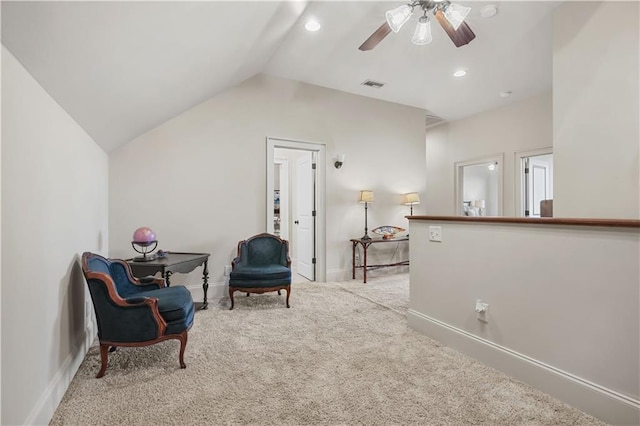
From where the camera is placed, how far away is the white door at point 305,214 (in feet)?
16.5

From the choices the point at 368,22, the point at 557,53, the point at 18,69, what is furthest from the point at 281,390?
the point at 557,53

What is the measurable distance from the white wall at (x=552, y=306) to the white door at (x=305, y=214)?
2621 mm

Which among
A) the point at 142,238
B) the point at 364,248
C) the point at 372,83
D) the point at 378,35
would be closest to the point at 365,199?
the point at 364,248

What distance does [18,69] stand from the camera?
1.40m

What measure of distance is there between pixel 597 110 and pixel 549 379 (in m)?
2.29

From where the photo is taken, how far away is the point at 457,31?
264 centimetres

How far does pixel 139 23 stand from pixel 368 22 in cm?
234

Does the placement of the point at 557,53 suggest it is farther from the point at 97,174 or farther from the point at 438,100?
the point at 97,174

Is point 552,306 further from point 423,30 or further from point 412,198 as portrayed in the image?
point 412,198

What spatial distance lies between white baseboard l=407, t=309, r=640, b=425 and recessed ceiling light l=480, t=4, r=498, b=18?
9.55 feet

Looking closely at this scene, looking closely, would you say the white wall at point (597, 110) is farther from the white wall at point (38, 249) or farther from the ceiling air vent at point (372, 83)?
the white wall at point (38, 249)

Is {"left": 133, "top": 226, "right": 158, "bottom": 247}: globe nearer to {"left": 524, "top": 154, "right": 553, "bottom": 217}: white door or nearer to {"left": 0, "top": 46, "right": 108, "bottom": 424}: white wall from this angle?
{"left": 0, "top": 46, "right": 108, "bottom": 424}: white wall

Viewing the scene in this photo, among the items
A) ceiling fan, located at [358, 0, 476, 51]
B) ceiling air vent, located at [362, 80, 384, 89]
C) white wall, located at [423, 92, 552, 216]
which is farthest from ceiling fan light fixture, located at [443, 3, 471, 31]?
white wall, located at [423, 92, 552, 216]

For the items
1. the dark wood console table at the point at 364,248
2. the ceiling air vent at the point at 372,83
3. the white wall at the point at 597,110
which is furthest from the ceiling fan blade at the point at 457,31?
the dark wood console table at the point at 364,248
